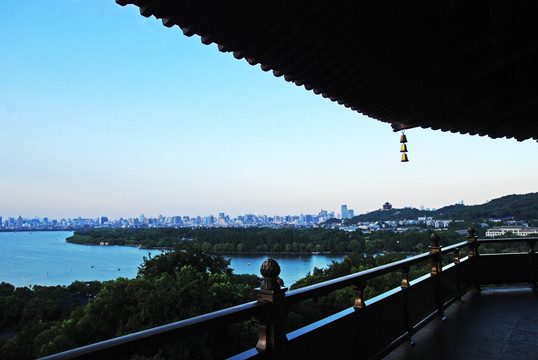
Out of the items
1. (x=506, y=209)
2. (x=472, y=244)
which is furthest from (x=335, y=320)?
(x=506, y=209)

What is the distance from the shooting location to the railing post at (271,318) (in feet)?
4.86

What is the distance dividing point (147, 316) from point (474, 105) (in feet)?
66.3

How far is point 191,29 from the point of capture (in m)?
1.68

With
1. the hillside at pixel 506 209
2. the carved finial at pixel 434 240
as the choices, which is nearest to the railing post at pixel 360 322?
the carved finial at pixel 434 240

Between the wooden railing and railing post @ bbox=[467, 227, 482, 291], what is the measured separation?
0.79 meters

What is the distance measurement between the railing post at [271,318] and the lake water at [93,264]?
44.0m

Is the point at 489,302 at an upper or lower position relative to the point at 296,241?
upper

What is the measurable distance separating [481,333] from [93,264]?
244 feet

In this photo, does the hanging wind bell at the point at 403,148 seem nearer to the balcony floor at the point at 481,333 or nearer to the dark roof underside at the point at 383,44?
the dark roof underside at the point at 383,44

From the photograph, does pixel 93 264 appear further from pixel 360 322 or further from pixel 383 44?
pixel 383 44

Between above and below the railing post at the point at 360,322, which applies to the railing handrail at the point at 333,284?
above

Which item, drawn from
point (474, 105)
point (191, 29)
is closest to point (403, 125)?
point (474, 105)

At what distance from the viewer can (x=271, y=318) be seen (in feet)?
4.92

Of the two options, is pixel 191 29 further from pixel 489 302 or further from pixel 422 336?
pixel 489 302
